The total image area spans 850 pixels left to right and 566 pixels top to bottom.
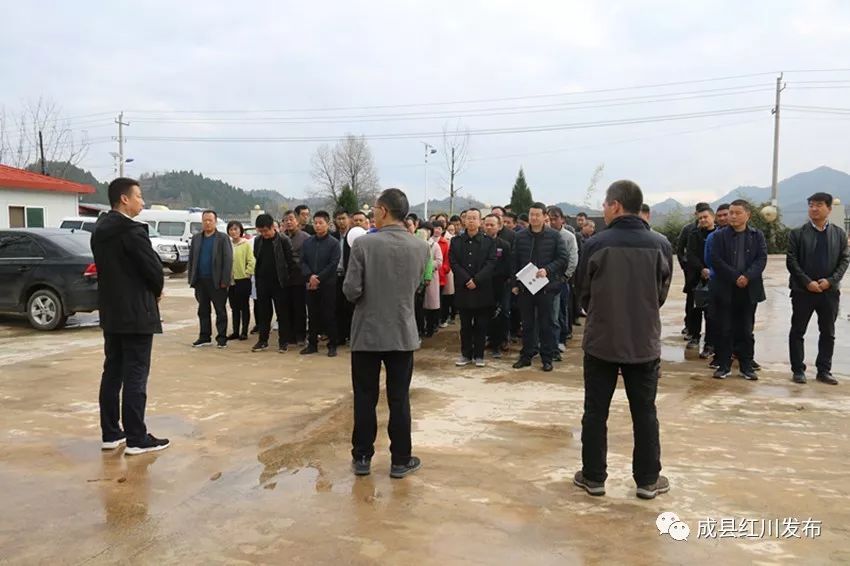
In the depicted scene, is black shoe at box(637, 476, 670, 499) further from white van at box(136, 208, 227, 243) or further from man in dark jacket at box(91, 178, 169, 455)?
white van at box(136, 208, 227, 243)

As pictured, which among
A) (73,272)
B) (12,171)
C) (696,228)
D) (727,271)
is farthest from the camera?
(12,171)

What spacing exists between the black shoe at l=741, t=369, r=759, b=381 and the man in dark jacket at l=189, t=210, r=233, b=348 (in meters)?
6.43

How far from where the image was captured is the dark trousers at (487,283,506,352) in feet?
27.3

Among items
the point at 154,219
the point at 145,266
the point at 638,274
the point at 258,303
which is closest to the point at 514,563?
the point at 638,274

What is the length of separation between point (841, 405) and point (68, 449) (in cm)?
648

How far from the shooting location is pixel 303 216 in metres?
9.53

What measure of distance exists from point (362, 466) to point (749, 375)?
15.5 feet

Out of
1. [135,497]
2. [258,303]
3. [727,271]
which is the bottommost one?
[135,497]

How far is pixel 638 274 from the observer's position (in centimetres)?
381

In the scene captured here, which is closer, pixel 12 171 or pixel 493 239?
pixel 493 239

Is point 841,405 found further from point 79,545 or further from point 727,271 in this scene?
point 79,545

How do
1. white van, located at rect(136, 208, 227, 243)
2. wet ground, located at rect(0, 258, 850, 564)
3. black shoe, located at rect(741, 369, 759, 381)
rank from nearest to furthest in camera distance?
wet ground, located at rect(0, 258, 850, 564), black shoe, located at rect(741, 369, 759, 381), white van, located at rect(136, 208, 227, 243)

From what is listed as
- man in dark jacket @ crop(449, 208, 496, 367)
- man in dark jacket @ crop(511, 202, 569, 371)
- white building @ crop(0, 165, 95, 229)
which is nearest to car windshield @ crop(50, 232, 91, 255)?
man in dark jacket @ crop(449, 208, 496, 367)

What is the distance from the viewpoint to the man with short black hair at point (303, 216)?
9.36 meters
